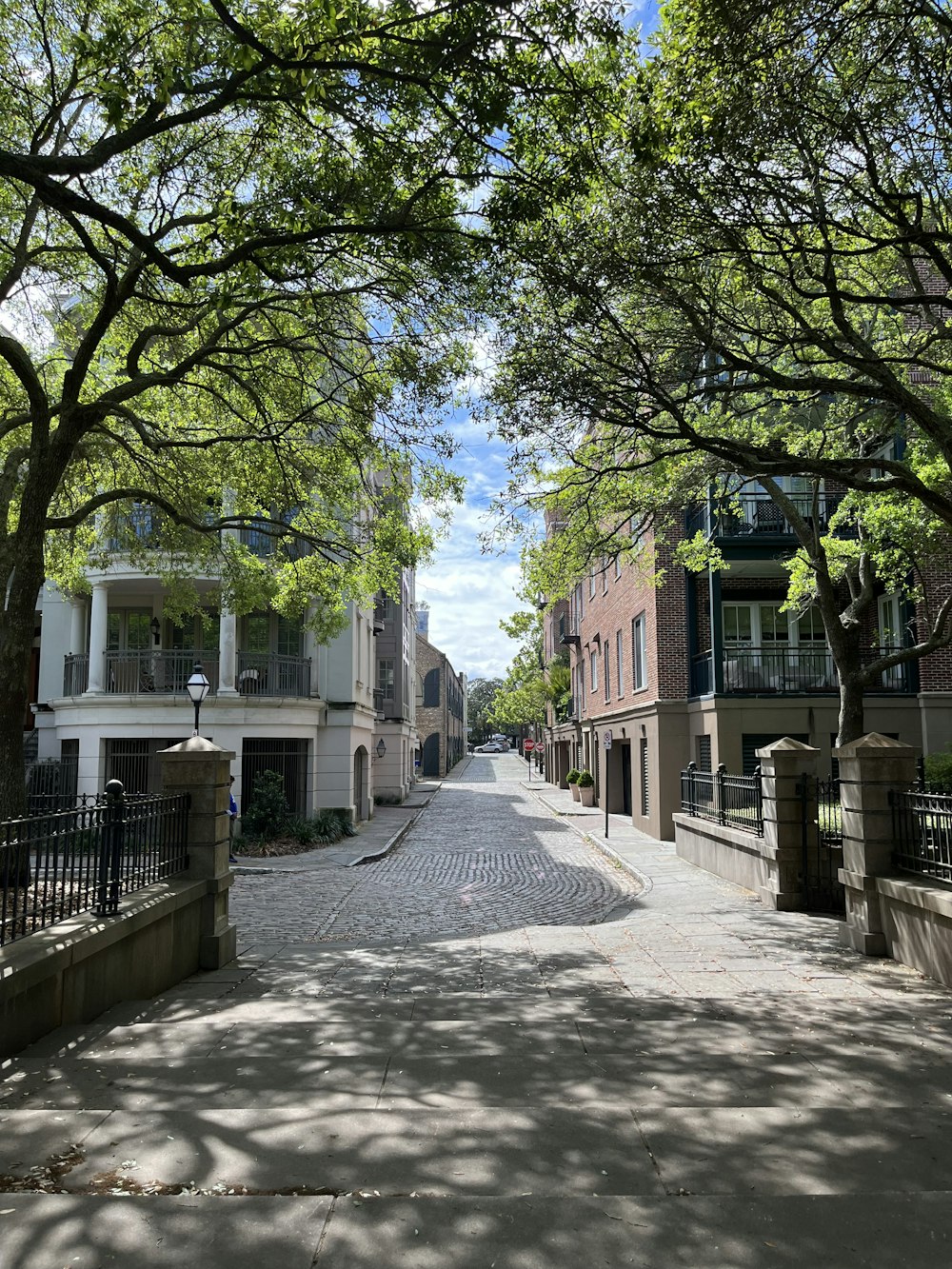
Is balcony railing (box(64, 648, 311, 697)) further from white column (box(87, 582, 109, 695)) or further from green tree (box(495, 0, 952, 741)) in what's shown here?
green tree (box(495, 0, 952, 741))

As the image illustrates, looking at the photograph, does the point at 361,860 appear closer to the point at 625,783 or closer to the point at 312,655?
the point at 312,655

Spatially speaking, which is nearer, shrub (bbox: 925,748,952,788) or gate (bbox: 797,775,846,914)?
gate (bbox: 797,775,846,914)

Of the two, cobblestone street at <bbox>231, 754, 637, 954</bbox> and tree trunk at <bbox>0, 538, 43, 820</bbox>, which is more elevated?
tree trunk at <bbox>0, 538, 43, 820</bbox>

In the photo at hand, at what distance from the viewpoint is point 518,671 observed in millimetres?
67688

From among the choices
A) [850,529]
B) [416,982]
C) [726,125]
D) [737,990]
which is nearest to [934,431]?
[726,125]

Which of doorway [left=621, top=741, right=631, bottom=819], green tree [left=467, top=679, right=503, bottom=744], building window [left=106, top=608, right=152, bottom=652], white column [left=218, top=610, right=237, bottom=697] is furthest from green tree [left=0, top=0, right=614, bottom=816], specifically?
green tree [left=467, top=679, right=503, bottom=744]

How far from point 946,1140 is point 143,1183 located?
124 inches

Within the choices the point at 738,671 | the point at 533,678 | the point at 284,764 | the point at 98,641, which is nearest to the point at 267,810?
the point at 284,764

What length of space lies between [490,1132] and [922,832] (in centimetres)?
564

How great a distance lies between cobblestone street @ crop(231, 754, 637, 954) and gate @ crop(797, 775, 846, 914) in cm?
286

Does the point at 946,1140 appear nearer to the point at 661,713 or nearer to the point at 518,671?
the point at 661,713

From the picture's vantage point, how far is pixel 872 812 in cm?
802

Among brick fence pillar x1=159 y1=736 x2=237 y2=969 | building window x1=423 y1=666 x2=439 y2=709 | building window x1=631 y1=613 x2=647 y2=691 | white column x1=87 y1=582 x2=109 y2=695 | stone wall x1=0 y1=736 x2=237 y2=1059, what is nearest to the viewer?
stone wall x1=0 y1=736 x2=237 y2=1059

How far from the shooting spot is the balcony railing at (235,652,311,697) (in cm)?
2244
